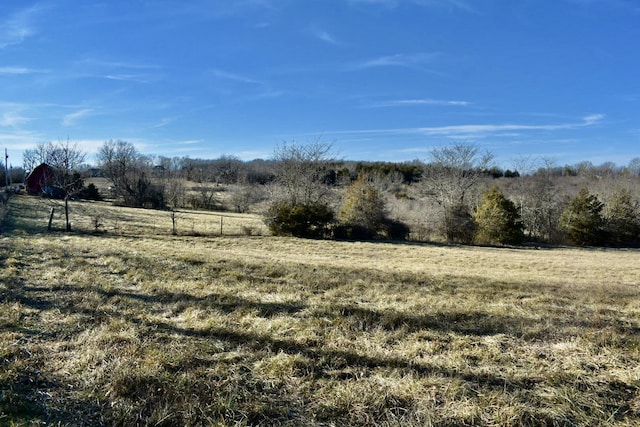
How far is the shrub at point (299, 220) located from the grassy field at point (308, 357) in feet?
63.5

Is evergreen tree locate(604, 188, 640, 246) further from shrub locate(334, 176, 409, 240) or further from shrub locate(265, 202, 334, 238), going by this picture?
shrub locate(265, 202, 334, 238)

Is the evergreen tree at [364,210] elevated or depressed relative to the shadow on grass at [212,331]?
elevated

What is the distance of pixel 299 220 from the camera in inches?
1009

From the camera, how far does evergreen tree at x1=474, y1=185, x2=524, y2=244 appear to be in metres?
29.5

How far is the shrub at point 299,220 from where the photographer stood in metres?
25.5

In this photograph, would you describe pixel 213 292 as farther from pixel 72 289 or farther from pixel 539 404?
pixel 539 404

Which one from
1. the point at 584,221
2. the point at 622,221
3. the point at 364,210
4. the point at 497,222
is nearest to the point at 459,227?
the point at 497,222

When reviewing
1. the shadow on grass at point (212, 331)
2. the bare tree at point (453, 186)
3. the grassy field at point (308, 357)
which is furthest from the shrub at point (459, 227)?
the shadow on grass at point (212, 331)

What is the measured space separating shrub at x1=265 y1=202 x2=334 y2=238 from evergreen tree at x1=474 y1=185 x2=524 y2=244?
45.6 feet

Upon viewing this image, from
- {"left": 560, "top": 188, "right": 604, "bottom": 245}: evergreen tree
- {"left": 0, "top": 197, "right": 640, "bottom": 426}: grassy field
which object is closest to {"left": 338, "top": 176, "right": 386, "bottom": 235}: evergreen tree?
{"left": 560, "top": 188, "right": 604, "bottom": 245}: evergreen tree

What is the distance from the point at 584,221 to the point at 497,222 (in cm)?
991

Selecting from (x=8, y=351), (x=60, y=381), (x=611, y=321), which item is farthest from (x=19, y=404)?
(x=611, y=321)

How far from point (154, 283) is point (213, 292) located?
1408 millimetres

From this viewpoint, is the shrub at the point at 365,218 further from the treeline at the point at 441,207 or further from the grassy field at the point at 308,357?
the grassy field at the point at 308,357
